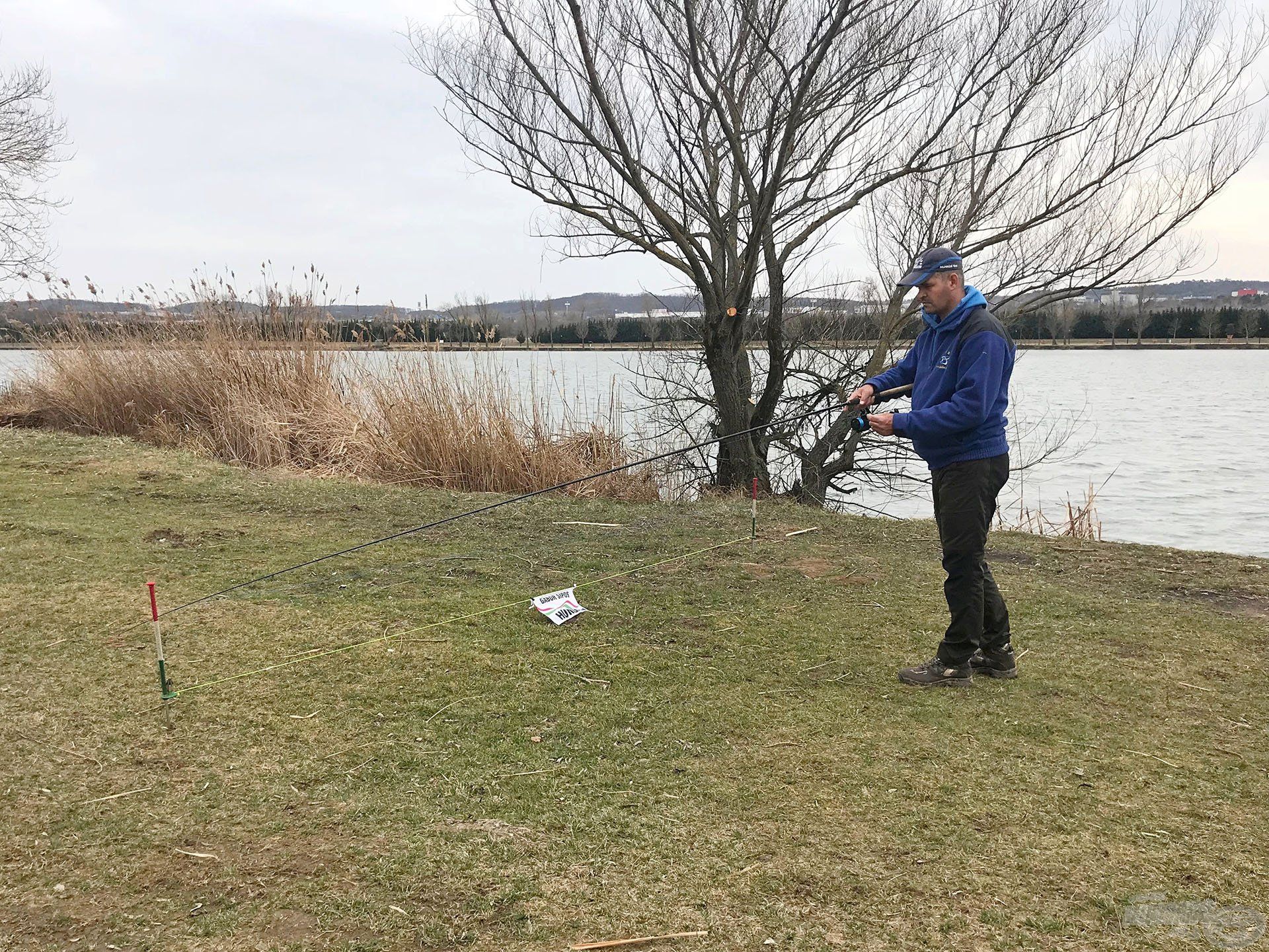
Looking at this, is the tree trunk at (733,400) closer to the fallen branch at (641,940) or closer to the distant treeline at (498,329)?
the distant treeline at (498,329)

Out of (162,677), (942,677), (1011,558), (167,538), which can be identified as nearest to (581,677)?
(942,677)

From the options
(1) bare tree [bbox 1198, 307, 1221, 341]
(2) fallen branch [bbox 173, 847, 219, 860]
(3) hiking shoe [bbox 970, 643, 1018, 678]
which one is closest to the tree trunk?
(3) hiking shoe [bbox 970, 643, 1018, 678]

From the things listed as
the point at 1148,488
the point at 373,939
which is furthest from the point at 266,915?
the point at 1148,488

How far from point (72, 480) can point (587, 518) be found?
4.38 m

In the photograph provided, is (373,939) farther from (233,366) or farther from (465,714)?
(233,366)

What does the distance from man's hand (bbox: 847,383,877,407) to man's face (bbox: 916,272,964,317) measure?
0.51 metres

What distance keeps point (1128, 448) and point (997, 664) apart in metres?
15.5

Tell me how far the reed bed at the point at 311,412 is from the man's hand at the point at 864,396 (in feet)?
14.8

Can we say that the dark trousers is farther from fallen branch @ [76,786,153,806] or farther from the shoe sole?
fallen branch @ [76,786,153,806]

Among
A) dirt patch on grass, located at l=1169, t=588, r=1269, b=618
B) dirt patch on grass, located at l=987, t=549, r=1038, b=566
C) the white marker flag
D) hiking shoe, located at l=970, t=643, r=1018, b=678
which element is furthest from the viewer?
dirt patch on grass, located at l=987, t=549, r=1038, b=566

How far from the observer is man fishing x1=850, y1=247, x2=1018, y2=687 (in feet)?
11.8

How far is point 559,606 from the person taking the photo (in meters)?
4.60

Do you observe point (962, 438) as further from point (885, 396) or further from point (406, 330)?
point (406, 330)

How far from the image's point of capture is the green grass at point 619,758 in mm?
2316
